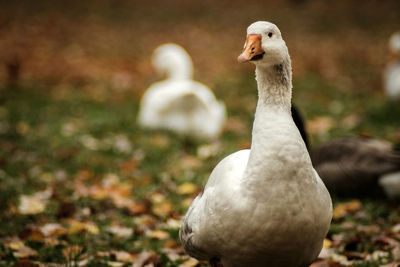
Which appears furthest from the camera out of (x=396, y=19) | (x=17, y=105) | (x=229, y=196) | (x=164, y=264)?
(x=396, y=19)

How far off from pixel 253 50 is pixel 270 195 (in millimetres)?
698

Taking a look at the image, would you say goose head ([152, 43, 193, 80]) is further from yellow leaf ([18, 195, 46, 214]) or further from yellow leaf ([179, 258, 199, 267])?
yellow leaf ([179, 258, 199, 267])

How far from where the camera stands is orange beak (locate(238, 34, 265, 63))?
2.18 meters

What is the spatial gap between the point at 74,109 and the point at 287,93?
6892 mm

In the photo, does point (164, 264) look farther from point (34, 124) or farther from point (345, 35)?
point (345, 35)

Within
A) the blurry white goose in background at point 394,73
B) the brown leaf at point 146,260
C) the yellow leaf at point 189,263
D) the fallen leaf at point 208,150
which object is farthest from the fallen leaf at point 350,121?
the brown leaf at point 146,260

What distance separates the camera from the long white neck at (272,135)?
2172 mm

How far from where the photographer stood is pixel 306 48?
560 inches

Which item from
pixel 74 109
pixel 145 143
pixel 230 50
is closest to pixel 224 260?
pixel 145 143

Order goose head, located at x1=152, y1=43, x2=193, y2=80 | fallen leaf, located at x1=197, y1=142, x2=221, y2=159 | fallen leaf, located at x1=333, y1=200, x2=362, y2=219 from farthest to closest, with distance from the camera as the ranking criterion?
1. goose head, located at x1=152, y1=43, x2=193, y2=80
2. fallen leaf, located at x1=197, y1=142, x2=221, y2=159
3. fallen leaf, located at x1=333, y1=200, x2=362, y2=219

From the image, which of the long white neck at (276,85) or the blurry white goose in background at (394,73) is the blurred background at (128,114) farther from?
the long white neck at (276,85)

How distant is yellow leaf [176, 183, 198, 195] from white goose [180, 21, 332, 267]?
2.37 metres

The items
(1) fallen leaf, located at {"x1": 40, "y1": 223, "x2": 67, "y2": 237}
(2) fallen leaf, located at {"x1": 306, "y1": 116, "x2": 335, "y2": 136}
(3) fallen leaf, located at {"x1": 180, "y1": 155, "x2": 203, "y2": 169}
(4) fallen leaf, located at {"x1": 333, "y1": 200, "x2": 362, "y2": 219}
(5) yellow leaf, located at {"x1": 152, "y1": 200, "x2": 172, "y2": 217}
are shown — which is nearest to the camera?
(1) fallen leaf, located at {"x1": 40, "y1": 223, "x2": 67, "y2": 237}

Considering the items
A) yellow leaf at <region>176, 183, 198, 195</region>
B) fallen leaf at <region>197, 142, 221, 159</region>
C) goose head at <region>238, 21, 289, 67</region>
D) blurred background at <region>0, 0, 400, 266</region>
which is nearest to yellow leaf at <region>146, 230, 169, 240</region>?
blurred background at <region>0, 0, 400, 266</region>
